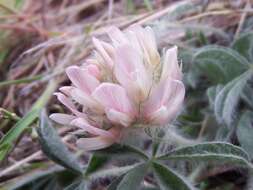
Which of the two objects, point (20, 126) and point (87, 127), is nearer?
point (87, 127)

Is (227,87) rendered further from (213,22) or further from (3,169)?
(3,169)

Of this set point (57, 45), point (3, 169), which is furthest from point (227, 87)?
point (57, 45)

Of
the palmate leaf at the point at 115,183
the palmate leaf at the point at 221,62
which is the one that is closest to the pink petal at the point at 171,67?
the palmate leaf at the point at 115,183

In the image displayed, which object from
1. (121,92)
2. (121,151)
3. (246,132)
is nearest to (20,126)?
(121,151)

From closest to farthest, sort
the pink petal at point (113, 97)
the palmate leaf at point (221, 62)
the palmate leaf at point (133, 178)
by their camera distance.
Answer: the pink petal at point (113, 97)
the palmate leaf at point (133, 178)
the palmate leaf at point (221, 62)

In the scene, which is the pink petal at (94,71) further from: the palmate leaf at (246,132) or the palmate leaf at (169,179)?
the palmate leaf at (246,132)

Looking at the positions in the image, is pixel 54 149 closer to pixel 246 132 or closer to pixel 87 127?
pixel 87 127
